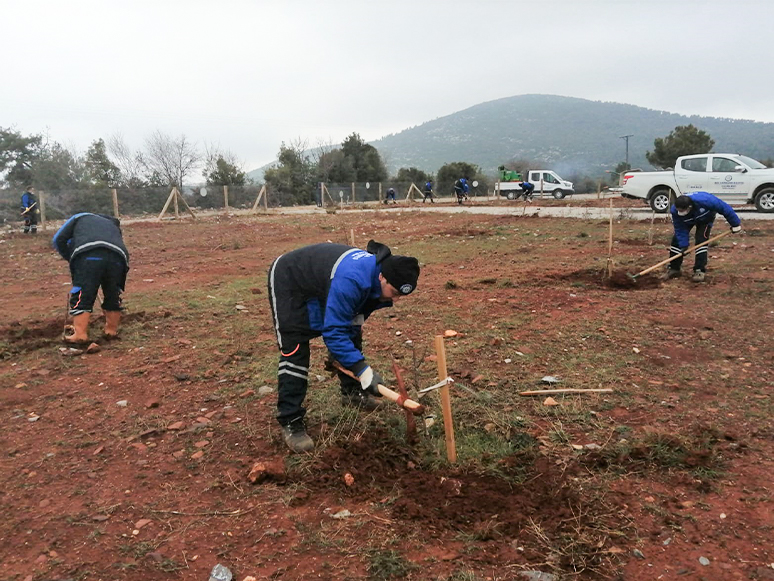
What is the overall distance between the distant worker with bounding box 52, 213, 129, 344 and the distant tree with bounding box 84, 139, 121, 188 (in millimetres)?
28030

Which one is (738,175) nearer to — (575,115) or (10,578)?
(10,578)

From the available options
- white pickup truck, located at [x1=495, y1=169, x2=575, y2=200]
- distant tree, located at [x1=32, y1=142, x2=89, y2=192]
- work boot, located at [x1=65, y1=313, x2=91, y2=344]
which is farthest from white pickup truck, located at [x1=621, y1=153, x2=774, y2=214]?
distant tree, located at [x1=32, y1=142, x2=89, y2=192]

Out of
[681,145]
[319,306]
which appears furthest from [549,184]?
[319,306]

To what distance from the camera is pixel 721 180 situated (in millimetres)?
14148

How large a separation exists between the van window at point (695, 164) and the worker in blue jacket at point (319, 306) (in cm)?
1470

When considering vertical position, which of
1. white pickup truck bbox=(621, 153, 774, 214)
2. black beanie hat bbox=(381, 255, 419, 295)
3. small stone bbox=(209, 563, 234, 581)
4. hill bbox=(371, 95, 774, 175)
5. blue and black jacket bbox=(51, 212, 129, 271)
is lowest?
small stone bbox=(209, 563, 234, 581)

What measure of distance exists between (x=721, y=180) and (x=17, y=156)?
32.1m

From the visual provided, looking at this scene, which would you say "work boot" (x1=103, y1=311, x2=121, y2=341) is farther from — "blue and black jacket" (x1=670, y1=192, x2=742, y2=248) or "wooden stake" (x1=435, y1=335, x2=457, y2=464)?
"blue and black jacket" (x1=670, y1=192, x2=742, y2=248)

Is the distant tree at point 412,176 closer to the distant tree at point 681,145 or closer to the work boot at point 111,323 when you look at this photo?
the distant tree at point 681,145

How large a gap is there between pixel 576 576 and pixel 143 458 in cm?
246

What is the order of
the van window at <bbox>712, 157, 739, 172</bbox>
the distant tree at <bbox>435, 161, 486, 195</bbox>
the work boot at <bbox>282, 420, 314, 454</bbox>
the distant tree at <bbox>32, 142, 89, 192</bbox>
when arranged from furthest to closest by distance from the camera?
the distant tree at <bbox>435, 161, 486, 195</bbox> → the distant tree at <bbox>32, 142, 89, 192</bbox> → the van window at <bbox>712, 157, 739, 172</bbox> → the work boot at <bbox>282, 420, 314, 454</bbox>

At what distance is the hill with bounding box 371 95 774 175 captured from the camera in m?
104

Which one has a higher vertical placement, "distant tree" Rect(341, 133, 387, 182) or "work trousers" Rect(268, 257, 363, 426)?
"distant tree" Rect(341, 133, 387, 182)

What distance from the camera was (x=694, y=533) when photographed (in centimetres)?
231
